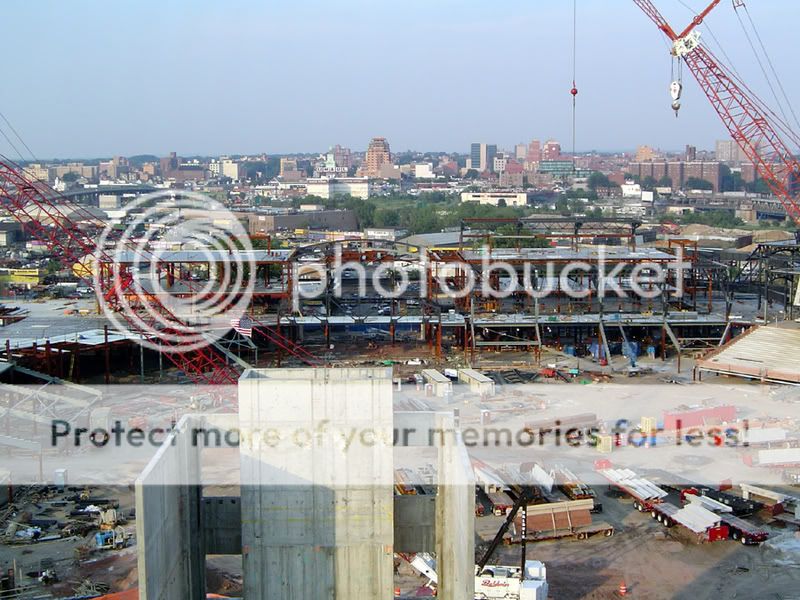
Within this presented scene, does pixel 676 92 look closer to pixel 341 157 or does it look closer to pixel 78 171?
pixel 78 171

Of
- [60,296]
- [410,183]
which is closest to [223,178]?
[410,183]

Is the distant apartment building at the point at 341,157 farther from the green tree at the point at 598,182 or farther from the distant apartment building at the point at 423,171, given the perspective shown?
the green tree at the point at 598,182

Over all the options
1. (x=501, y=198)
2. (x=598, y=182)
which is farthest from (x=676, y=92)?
(x=598, y=182)

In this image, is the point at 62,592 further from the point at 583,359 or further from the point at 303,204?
the point at 303,204

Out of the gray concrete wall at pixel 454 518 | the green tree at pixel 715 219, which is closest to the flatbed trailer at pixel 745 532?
the gray concrete wall at pixel 454 518

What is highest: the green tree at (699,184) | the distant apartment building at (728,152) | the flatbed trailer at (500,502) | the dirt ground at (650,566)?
the distant apartment building at (728,152)

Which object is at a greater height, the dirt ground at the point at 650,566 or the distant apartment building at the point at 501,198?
the distant apartment building at the point at 501,198

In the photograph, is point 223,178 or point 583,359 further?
point 223,178
